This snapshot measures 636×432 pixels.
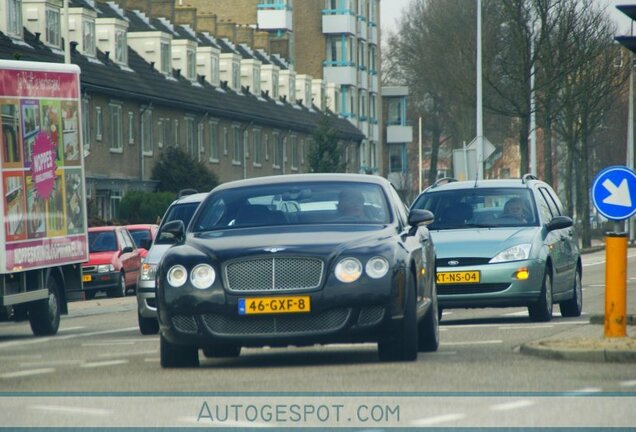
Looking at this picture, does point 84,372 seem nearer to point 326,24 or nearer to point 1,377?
point 1,377

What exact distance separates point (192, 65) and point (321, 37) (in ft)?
87.8

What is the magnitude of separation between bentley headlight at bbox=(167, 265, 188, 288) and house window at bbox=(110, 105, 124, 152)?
44.8 meters

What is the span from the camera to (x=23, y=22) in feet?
177

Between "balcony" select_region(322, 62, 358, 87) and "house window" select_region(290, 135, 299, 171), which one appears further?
"balcony" select_region(322, 62, 358, 87)

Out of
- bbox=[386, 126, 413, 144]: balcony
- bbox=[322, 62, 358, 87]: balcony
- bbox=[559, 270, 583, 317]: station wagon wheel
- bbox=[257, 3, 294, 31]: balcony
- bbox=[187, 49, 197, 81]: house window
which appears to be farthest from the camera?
bbox=[386, 126, 413, 144]: balcony

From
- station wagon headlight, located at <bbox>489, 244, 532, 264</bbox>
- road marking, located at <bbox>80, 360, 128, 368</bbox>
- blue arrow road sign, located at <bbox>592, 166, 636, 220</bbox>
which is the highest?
blue arrow road sign, located at <bbox>592, 166, 636, 220</bbox>

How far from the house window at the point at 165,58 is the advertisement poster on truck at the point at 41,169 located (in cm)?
4526

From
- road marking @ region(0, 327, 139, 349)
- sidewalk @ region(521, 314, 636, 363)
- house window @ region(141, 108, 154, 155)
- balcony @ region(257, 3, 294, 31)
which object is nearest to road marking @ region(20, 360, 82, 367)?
road marking @ region(0, 327, 139, 349)

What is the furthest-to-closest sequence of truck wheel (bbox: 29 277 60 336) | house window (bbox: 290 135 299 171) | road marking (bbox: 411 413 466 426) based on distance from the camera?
house window (bbox: 290 135 299 171)
truck wheel (bbox: 29 277 60 336)
road marking (bbox: 411 413 466 426)

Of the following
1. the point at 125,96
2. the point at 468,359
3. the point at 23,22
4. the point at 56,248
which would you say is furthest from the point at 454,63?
the point at 468,359

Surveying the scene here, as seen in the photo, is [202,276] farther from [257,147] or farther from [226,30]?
[226,30]

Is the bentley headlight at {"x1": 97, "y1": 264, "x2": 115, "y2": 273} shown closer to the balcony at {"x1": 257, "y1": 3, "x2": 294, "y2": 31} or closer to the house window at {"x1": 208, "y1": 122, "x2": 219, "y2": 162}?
the house window at {"x1": 208, "y1": 122, "x2": 219, "y2": 162}

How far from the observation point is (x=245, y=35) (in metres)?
91.9

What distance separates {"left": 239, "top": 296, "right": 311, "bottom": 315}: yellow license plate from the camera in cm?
1263
